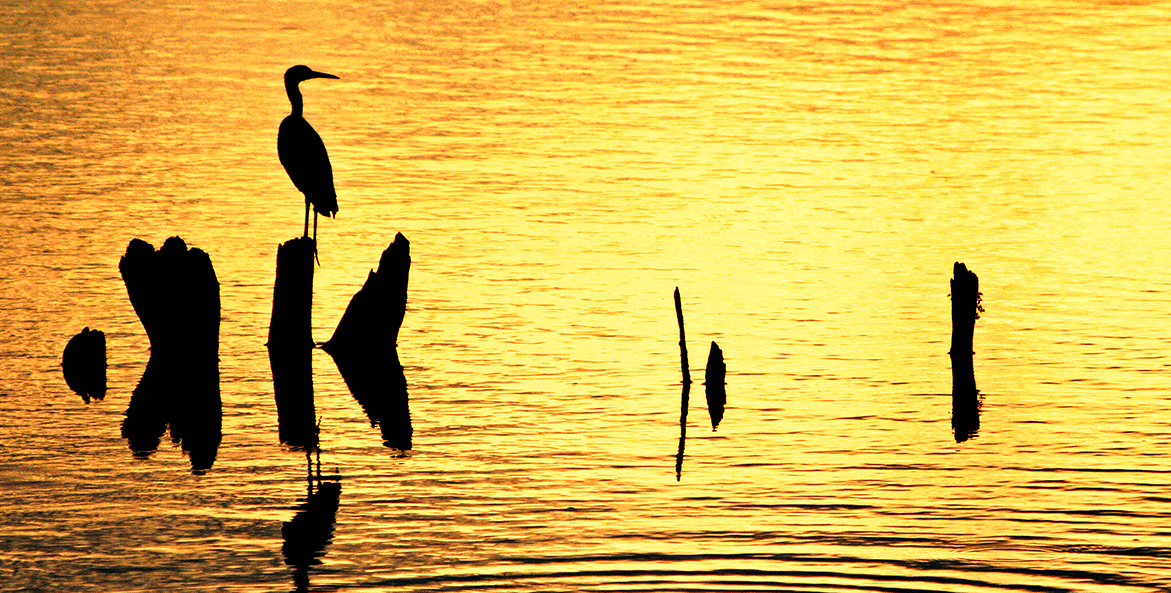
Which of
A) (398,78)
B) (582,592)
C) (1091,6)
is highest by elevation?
(1091,6)

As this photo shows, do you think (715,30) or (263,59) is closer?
(263,59)

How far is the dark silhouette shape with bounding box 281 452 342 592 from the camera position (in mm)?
17562

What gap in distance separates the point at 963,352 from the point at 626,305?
233 inches

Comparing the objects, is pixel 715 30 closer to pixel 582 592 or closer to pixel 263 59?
pixel 263 59

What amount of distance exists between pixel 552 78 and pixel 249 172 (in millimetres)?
15634

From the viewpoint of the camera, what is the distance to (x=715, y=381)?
2409 cm

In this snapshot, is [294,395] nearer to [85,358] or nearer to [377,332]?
[377,332]

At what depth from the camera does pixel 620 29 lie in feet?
214

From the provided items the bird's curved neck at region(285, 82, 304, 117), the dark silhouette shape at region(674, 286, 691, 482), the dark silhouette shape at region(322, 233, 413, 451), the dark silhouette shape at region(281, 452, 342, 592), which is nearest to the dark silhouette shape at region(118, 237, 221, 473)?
the dark silhouette shape at region(322, 233, 413, 451)

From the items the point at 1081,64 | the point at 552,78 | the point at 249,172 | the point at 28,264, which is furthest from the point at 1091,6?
the point at 28,264

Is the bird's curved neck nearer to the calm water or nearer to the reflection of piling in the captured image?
the calm water

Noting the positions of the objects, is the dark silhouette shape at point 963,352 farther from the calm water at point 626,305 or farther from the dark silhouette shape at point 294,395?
the dark silhouette shape at point 294,395

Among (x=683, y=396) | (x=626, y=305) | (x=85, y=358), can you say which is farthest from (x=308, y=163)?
(x=683, y=396)

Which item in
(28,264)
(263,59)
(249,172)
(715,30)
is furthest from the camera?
(715,30)
